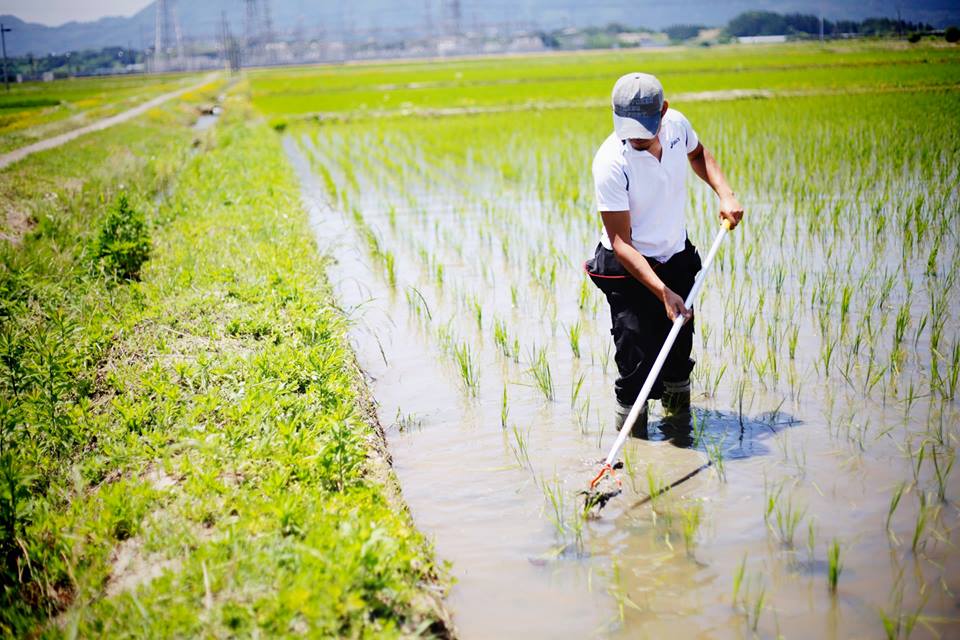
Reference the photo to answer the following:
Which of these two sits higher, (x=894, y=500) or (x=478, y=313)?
(x=478, y=313)

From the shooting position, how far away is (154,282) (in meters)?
5.05

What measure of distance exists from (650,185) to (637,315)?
0.49 m

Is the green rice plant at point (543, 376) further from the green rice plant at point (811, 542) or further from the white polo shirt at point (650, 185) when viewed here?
the green rice plant at point (811, 542)

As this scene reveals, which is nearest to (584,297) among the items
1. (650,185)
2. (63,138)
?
(650,185)

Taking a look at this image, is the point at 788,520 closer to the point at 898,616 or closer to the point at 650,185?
the point at 898,616

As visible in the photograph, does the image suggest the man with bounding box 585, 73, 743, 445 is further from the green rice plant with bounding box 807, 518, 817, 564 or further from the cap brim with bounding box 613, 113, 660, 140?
the green rice plant with bounding box 807, 518, 817, 564

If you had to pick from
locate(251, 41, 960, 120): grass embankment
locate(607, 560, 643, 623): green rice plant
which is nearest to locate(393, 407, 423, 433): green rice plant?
locate(607, 560, 643, 623): green rice plant

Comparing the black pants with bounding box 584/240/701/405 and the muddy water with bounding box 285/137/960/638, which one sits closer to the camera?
the muddy water with bounding box 285/137/960/638

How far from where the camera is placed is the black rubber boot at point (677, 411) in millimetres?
3227

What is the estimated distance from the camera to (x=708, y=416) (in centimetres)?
339

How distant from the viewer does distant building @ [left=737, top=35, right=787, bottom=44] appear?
58188 millimetres

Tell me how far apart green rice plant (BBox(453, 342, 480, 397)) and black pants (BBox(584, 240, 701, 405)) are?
3.02 ft

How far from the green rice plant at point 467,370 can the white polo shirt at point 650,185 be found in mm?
1095

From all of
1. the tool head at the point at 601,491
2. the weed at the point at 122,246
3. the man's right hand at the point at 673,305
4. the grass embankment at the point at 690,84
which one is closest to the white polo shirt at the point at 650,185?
the man's right hand at the point at 673,305
